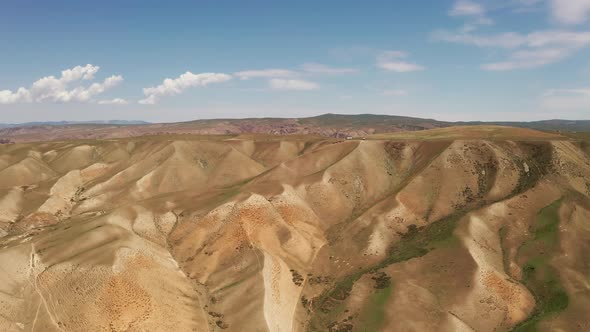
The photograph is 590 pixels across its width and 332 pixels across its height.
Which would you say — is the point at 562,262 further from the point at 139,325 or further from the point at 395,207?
the point at 139,325

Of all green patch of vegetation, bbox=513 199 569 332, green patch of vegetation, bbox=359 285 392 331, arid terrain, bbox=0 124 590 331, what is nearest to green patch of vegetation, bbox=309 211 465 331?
arid terrain, bbox=0 124 590 331

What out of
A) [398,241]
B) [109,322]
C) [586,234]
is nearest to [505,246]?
[586,234]

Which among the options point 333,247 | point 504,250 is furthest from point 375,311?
point 504,250

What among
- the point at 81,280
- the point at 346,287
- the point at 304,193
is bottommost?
the point at 346,287

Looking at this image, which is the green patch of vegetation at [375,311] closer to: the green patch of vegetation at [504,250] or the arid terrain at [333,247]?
the arid terrain at [333,247]

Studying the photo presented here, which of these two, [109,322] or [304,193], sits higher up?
[304,193]

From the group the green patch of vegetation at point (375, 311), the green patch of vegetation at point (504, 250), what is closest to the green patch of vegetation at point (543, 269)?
the green patch of vegetation at point (504, 250)

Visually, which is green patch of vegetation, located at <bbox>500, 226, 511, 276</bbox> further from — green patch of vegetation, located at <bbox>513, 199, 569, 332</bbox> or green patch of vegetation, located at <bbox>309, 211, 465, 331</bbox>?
green patch of vegetation, located at <bbox>309, 211, 465, 331</bbox>
